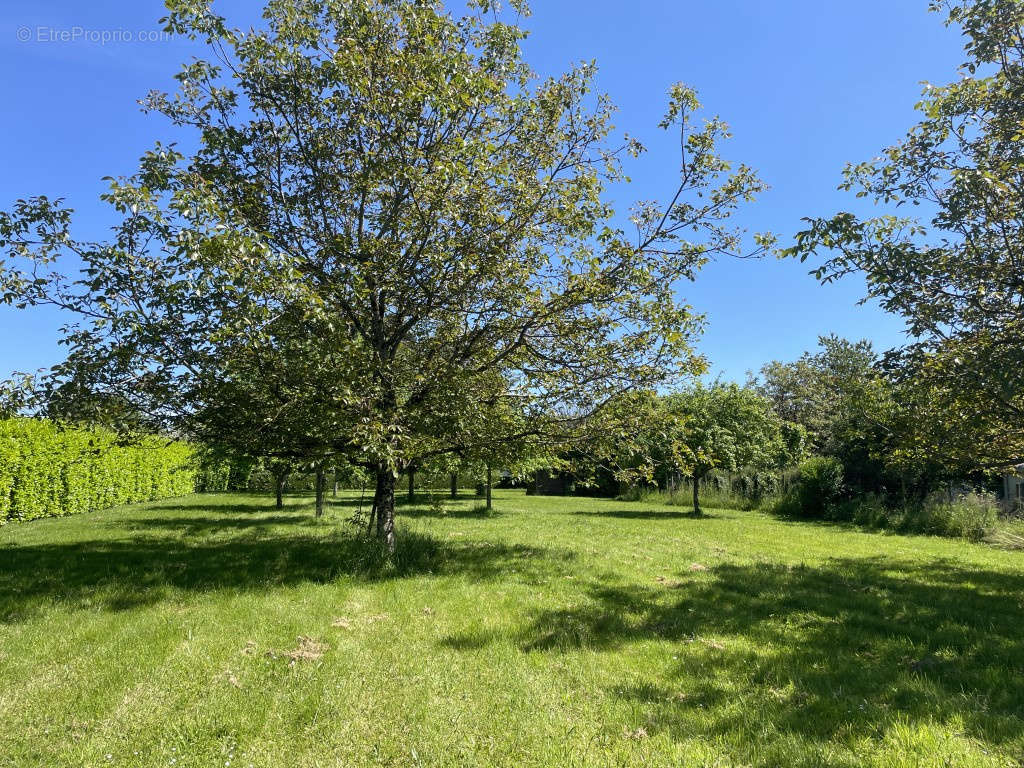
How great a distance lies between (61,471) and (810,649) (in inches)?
835

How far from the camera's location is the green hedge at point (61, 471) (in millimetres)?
14719

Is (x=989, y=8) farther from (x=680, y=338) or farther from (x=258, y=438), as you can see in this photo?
(x=258, y=438)

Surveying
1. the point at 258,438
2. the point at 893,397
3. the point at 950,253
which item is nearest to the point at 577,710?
the point at 258,438

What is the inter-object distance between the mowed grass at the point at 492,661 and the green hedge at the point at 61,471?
5778mm

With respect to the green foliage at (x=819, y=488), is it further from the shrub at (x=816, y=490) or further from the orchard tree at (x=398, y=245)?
the orchard tree at (x=398, y=245)

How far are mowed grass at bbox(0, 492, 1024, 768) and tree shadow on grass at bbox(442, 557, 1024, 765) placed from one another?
3 centimetres

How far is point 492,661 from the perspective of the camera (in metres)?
5.27

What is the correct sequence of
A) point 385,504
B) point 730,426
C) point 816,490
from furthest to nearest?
1. point 816,490
2. point 730,426
3. point 385,504

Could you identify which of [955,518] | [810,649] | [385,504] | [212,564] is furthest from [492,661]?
[955,518]

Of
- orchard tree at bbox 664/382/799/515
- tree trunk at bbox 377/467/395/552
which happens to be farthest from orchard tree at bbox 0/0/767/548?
orchard tree at bbox 664/382/799/515

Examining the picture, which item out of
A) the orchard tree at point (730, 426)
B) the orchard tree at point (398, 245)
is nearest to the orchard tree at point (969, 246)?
the orchard tree at point (398, 245)

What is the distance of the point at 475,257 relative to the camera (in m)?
8.35

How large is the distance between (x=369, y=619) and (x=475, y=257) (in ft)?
17.8

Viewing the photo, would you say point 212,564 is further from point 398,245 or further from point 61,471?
point 61,471
